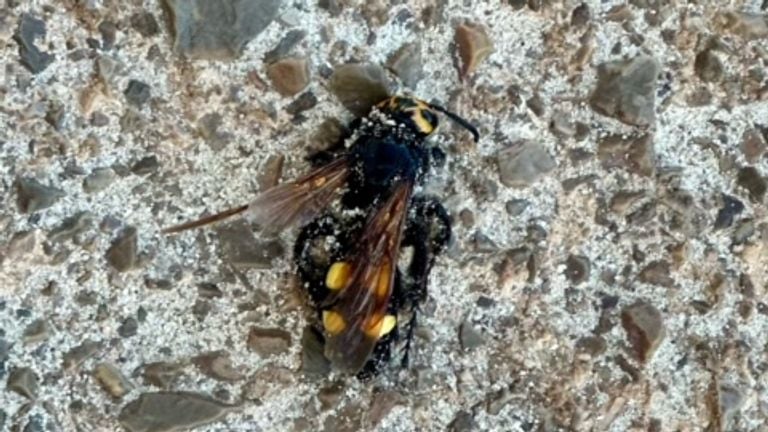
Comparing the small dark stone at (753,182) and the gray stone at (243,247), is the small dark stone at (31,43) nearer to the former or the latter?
the gray stone at (243,247)

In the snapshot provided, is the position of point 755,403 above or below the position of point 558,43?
below

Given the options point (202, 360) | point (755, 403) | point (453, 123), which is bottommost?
point (755, 403)

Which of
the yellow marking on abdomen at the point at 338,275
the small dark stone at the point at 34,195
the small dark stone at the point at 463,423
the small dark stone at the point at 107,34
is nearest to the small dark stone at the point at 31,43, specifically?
the small dark stone at the point at 107,34

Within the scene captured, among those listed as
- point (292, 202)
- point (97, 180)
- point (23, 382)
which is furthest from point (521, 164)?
point (23, 382)

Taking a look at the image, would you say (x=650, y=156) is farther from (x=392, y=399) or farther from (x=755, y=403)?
(x=392, y=399)

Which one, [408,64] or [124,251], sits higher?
[408,64]

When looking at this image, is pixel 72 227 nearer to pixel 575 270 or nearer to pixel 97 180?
pixel 97 180

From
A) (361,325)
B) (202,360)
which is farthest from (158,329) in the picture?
(361,325)
